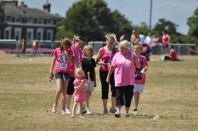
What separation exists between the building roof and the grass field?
90276mm

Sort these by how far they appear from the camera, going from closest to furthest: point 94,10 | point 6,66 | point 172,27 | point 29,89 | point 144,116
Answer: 1. point 144,116
2. point 29,89
3. point 6,66
4. point 94,10
5. point 172,27

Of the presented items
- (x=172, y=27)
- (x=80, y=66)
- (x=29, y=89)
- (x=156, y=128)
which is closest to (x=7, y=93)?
(x=29, y=89)

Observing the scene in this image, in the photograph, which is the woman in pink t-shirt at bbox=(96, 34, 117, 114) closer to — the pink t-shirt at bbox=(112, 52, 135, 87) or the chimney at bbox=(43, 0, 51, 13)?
the pink t-shirt at bbox=(112, 52, 135, 87)

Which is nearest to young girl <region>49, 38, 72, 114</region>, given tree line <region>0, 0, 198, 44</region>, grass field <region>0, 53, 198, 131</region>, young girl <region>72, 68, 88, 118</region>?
young girl <region>72, 68, 88, 118</region>

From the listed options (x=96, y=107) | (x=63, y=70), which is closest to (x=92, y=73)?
(x=63, y=70)

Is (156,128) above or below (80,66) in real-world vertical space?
below

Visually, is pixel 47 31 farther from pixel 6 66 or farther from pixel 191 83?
pixel 191 83

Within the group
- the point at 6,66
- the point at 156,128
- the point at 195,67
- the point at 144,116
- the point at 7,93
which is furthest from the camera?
the point at 195,67

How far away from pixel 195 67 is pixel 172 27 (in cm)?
12977

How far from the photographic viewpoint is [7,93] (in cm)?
2270

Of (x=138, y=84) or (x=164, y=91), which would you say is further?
(x=164, y=91)

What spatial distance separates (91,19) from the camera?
398 feet

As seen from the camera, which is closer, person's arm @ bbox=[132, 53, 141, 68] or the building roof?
person's arm @ bbox=[132, 53, 141, 68]

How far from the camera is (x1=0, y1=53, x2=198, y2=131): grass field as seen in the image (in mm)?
15461
